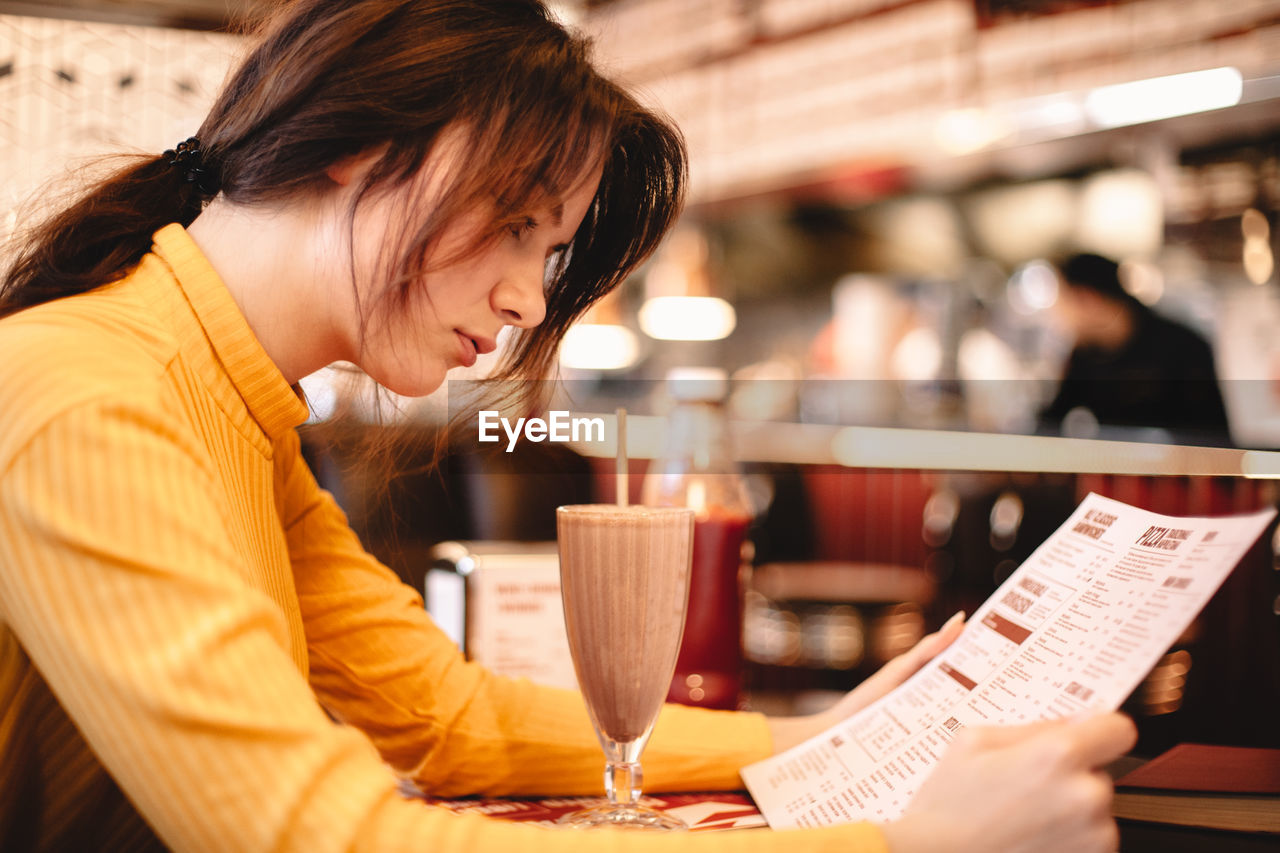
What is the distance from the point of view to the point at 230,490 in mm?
778

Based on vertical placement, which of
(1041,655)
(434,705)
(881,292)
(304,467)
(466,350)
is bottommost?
(434,705)

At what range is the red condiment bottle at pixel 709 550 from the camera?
1.12m

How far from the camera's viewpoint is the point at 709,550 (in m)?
1.12

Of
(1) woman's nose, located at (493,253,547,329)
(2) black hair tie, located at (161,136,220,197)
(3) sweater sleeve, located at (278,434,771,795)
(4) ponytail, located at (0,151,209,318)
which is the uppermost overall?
(2) black hair tie, located at (161,136,220,197)

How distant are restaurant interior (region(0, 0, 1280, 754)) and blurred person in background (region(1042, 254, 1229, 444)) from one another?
0.07 m

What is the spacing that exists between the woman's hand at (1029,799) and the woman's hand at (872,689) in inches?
11.3

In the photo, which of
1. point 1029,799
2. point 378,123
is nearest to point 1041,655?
point 1029,799

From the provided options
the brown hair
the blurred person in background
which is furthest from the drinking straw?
the blurred person in background

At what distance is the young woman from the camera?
0.52 m

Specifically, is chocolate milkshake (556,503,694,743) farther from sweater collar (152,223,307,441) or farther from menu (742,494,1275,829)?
sweater collar (152,223,307,441)

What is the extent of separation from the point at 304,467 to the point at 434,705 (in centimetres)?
29

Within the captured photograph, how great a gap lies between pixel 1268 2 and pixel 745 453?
83.9 inches

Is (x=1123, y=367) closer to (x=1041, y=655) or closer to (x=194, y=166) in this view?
(x=1041, y=655)

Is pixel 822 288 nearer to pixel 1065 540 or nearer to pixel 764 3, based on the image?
pixel 764 3
